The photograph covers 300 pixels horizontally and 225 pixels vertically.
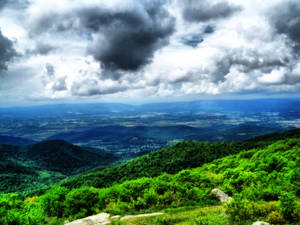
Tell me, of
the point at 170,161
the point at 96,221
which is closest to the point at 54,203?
the point at 96,221

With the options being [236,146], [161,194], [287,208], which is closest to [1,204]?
[161,194]

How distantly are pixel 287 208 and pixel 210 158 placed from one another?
301ft

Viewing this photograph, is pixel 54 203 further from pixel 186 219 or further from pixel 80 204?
pixel 186 219

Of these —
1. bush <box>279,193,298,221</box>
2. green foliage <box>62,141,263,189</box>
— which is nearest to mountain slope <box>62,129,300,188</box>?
green foliage <box>62,141,263,189</box>

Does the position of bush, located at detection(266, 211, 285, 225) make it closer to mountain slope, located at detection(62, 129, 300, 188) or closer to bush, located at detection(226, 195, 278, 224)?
bush, located at detection(226, 195, 278, 224)

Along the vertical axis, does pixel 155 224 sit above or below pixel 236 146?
above

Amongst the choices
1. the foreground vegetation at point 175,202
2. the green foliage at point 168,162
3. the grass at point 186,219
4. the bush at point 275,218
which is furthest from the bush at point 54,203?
the green foliage at point 168,162

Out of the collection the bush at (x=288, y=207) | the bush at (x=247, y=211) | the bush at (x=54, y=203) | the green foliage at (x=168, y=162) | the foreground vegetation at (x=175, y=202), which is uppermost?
the bush at (x=288, y=207)

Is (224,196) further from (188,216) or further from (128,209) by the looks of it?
(128,209)

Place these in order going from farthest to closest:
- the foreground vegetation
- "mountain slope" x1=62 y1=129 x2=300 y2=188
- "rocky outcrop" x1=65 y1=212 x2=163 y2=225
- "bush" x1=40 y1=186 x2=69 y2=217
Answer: "mountain slope" x1=62 y1=129 x2=300 y2=188 → "bush" x1=40 y1=186 x2=69 y2=217 → "rocky outcrop" x1=65 y1=212 x2=163 y2=225 → the foreground vegetation

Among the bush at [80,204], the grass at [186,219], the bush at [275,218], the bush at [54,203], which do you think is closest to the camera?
the bush at [275,218]

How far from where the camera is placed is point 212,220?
46.4 ft

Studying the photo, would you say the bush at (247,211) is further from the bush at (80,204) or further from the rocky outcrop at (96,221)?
the bush at (80,204)

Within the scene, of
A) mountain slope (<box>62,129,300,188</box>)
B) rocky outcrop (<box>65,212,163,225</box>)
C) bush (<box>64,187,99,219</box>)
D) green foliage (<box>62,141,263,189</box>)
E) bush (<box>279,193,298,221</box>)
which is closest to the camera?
bush (<box>279,193,298,221</box>)
